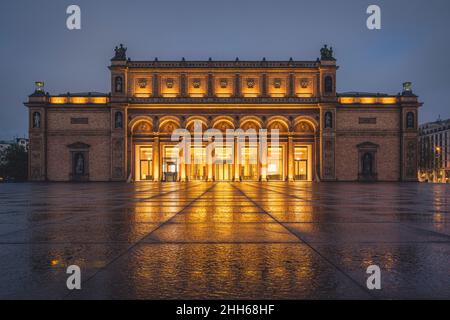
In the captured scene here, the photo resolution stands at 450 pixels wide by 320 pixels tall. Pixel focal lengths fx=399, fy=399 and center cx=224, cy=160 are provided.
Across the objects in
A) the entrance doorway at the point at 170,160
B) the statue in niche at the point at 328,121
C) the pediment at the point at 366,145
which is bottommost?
Answer: the entrance doorway at the point at 170,160

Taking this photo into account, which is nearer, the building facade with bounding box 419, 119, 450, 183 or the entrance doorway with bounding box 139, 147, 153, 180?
the entrance doorway with bounding box 139, 147, 153, 180

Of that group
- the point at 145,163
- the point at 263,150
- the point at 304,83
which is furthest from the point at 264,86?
the point at 145,163

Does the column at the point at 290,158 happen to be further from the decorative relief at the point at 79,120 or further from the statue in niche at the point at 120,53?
the decorative relief at the point at 79,120

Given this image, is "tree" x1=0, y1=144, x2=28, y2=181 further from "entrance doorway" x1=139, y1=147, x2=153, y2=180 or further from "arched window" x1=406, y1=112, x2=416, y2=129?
"arched window" x1=406, y1=112, x2=416, y2=129

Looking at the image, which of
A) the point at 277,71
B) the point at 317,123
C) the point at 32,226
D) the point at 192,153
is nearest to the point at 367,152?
the point at 317,123

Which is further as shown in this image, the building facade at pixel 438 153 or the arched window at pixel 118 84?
the building facade at pixel 438 153

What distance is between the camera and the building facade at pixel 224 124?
165 feet

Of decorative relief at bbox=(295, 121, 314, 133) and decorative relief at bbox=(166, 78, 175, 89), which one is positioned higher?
decorative relief at bbox=(166, 78, 175, 89)

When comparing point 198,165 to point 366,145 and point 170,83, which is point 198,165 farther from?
point 366,145

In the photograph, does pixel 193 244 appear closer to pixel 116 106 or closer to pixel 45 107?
pixel 116 106

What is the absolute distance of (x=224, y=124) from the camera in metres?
51.4

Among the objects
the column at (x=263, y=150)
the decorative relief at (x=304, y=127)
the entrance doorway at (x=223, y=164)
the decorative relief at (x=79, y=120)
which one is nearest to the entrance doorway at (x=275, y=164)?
the column at (x=263, y=150)

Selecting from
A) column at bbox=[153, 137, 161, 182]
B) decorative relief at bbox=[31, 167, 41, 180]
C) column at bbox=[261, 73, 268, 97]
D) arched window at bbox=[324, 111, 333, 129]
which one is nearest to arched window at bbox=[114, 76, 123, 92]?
column at bbox=[153, 137, 161, 182]

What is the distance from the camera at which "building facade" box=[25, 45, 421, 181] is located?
50.4m
